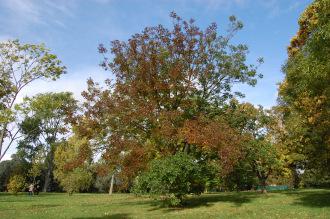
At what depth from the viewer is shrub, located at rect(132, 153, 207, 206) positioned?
20.8m

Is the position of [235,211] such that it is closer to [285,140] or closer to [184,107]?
[184,107]

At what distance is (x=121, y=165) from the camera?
899 inches

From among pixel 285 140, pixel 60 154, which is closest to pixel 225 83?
pixel 285 140

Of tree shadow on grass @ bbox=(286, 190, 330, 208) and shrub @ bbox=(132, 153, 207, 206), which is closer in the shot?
tree shadow on grass @ bbox=(286, 190, 330, 208)

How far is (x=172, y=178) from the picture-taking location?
20594 mm

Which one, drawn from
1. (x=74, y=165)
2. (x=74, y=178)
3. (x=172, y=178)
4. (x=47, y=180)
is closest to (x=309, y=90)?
(x=172, y=178)

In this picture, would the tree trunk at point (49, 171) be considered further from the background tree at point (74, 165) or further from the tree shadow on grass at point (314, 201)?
the tree shadow on grass at point (314, 201)

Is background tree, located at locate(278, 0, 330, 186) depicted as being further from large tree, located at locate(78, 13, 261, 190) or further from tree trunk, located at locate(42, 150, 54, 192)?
tree trunk, located at locate(42, 150, 54, 192)

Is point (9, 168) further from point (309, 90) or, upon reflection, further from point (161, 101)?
point (309, 90)

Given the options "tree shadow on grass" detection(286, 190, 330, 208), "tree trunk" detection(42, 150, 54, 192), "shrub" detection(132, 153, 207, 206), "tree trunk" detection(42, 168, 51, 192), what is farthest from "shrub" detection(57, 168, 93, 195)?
"tree shadow on grass" detection(286, 190, 330, 208)

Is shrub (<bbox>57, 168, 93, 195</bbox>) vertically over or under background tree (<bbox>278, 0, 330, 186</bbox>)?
under

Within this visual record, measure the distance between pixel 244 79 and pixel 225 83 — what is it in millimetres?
1395

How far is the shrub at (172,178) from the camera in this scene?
68.4 ft

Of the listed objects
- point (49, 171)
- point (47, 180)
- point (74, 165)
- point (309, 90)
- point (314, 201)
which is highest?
point (49, 171)
